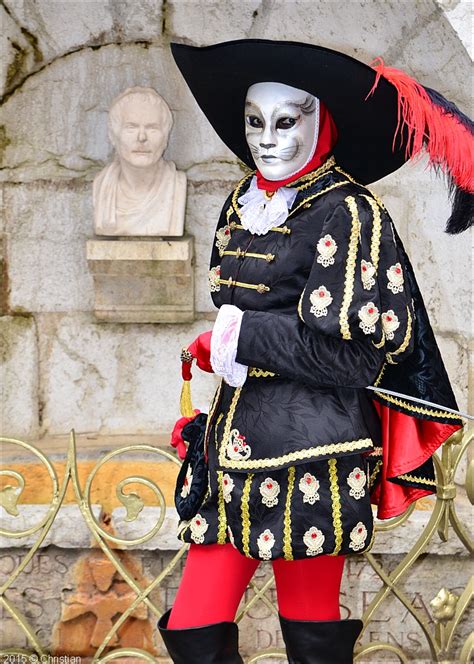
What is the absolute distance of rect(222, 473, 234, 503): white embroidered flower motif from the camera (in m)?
2.53

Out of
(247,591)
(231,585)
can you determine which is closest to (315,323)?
(231,585)

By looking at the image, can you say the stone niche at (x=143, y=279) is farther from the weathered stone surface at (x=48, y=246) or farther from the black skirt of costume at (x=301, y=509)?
the black skirt of costume at (x=301, y=509)

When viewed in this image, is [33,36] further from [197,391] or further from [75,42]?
[197,391]

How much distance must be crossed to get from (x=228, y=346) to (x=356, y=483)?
43 centimetres

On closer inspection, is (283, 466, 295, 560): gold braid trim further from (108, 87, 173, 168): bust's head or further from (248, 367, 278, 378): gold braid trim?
(108, 87, 173, 168): bust's head

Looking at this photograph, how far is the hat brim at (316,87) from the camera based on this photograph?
8.03ft

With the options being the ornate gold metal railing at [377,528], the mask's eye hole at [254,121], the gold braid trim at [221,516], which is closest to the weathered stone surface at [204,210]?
the ornate gold metal railing at [377,528]

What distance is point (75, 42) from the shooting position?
4473mm

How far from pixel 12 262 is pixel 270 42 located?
2.40 meters

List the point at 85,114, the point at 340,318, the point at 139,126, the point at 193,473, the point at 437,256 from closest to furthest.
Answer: the point at 340,318 < the point at 193,473 < the point at 139,126 < the point at 437,256 < the point at 85,114

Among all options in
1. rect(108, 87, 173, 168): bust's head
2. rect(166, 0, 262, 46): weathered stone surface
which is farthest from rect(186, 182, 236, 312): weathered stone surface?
rect(166, 0, 262, 46): weathered stone surface

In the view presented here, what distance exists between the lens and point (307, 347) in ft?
7.93

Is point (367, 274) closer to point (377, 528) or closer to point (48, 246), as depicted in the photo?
point (377, 528)

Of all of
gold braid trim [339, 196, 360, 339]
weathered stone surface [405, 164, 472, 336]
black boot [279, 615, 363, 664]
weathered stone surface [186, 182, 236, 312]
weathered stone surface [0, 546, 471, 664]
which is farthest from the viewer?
weathered stone surface [186, 182, 236, 312]
